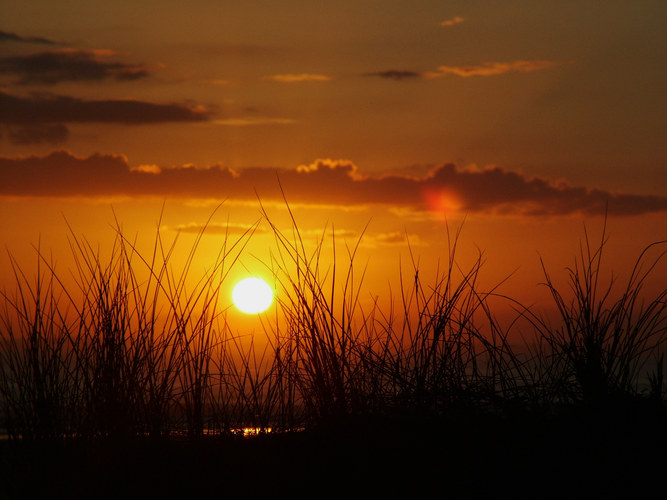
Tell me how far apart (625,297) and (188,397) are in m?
2.29

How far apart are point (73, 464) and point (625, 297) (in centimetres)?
275

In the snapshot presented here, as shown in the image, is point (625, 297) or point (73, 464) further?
point (625, 297)

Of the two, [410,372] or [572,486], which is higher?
[410,372]

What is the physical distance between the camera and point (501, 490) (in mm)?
2871

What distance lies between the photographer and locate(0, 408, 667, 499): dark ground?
114 inches

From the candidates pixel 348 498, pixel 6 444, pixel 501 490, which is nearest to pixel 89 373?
pixel 6 444

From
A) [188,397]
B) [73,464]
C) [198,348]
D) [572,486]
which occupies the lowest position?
[572,486]

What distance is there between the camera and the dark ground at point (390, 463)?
290cm

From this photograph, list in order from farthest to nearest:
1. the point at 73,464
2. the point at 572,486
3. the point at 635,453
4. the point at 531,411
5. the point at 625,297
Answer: the point at 625,297, the point at 531,411, the point at 73,464, the point at 635,453, the point at 572,486

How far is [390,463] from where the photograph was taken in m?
3.09

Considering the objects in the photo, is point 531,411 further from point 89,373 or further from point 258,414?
point 89,373

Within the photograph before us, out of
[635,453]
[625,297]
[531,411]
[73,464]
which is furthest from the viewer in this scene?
[625,297]

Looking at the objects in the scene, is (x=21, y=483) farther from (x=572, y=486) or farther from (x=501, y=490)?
(x=572, y=486)

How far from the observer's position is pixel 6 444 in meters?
3.58
